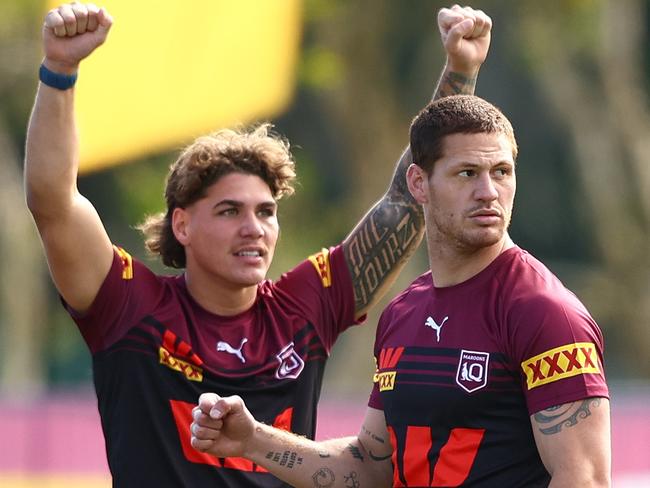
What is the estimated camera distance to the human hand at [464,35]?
18.6 feet

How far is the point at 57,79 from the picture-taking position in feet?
17.5

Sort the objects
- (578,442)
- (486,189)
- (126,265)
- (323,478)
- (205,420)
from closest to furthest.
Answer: (578,442), (486,189), (205,420), (323,478), (126,265)

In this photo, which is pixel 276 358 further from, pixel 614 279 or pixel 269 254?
pixel 614 279

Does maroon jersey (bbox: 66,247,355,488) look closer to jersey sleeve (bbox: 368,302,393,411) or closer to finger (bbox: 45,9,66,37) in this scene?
jersey sleeve (bbox: 368,302,393,411)

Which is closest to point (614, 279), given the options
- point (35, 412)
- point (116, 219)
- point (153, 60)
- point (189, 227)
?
point (116, 219)

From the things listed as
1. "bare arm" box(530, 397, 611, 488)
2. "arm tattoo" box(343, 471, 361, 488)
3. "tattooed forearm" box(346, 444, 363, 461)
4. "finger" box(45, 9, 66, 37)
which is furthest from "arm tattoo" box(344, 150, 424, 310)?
"bare arm" box(530, 397, 611, 488)

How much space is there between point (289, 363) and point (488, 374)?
1.39 meters

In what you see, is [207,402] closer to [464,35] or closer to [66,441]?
[464,35]

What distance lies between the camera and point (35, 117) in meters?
5.41

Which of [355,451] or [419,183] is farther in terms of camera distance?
[355,451]

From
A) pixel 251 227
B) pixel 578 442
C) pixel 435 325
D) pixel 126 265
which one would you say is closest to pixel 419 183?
pixel 435 325

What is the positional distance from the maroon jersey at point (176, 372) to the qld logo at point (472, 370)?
49.3 inches

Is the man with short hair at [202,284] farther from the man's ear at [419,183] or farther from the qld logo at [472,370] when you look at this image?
the qld logo at [472,370]

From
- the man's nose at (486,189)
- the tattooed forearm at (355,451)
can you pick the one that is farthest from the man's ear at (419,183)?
the tattooed forearm at (355,451)
